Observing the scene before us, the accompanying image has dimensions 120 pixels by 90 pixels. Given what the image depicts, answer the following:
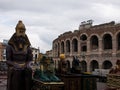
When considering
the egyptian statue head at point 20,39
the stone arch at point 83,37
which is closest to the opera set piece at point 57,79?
the egyptian statue head at point 20,39

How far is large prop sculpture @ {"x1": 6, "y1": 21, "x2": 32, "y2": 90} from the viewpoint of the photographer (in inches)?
391

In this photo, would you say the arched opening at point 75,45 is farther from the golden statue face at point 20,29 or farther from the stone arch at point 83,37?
the golden statue face at point 20,29

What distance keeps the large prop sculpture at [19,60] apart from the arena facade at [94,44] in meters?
32.3

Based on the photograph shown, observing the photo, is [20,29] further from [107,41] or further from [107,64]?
[107,41]

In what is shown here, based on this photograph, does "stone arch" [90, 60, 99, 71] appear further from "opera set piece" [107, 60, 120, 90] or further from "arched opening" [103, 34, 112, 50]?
"opera set piece" [107, 60, 120, 90]

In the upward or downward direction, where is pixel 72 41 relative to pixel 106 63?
Answer: upward

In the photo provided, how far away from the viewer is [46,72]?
11453 mm

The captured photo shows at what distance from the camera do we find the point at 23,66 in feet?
32.8

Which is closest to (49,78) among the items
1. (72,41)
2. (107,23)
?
(107,23)

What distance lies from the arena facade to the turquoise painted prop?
3056cm

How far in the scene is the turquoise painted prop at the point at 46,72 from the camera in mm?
→ 11086

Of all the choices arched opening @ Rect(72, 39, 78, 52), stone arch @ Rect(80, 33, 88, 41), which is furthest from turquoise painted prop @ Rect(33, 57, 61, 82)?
arched opening @ Rect(72, 39, 78, 52)

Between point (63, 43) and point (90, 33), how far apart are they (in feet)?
34.9

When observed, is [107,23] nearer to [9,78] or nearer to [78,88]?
[78,88]
